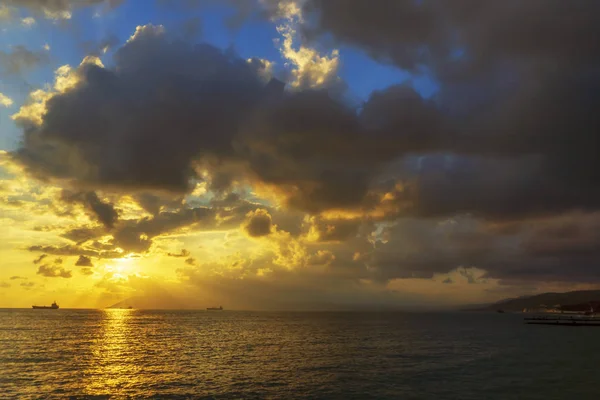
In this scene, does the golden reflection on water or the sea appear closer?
the sea

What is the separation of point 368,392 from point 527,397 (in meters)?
18.4

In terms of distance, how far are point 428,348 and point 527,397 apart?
5128 cm

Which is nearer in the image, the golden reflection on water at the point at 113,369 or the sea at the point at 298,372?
the sea at the point at 298,372

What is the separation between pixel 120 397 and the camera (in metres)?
49.5

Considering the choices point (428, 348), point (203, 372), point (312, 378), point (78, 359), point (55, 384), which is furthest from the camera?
point (428, 348)

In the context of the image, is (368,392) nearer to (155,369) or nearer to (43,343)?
(155,369)

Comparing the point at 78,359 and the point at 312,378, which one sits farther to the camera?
the point at 78,359

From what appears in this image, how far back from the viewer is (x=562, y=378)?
61.2 m

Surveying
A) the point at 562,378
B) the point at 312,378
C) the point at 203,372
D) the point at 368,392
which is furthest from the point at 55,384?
the point at 562,378

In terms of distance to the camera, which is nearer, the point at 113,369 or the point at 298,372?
the point at 298,372

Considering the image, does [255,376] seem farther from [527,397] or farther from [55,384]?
[527,397]

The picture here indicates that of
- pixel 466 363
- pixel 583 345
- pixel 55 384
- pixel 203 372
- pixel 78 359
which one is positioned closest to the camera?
pixel 55 384

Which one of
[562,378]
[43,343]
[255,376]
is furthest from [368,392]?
[43,343]

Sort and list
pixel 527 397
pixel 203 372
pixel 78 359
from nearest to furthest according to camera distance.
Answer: pixel 527 397
pixel 203 372
pixel 78 359
